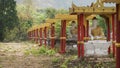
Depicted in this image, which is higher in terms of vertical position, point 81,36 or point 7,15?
point 7,15

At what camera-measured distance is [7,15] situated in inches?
2354

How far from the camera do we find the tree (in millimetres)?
59694

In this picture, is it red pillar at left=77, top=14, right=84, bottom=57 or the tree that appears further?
the tree

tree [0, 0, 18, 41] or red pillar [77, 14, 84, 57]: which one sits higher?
tree [0, 0, 18, 41]

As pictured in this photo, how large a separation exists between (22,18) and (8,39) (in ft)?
39.6

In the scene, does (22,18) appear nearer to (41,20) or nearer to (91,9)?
(41,20)

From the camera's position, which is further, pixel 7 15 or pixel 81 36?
pixel 7 15

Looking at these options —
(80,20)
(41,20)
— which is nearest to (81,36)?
(80,20)

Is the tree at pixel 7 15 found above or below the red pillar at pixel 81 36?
above

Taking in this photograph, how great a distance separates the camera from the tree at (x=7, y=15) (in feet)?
196

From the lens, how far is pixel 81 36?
21625mm

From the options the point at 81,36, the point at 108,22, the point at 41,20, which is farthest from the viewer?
the point at 41,20

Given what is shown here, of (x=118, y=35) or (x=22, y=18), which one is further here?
(x=22, y=18)

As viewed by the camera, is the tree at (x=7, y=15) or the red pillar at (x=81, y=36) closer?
A: the red pillar at (x=81, y=36)
